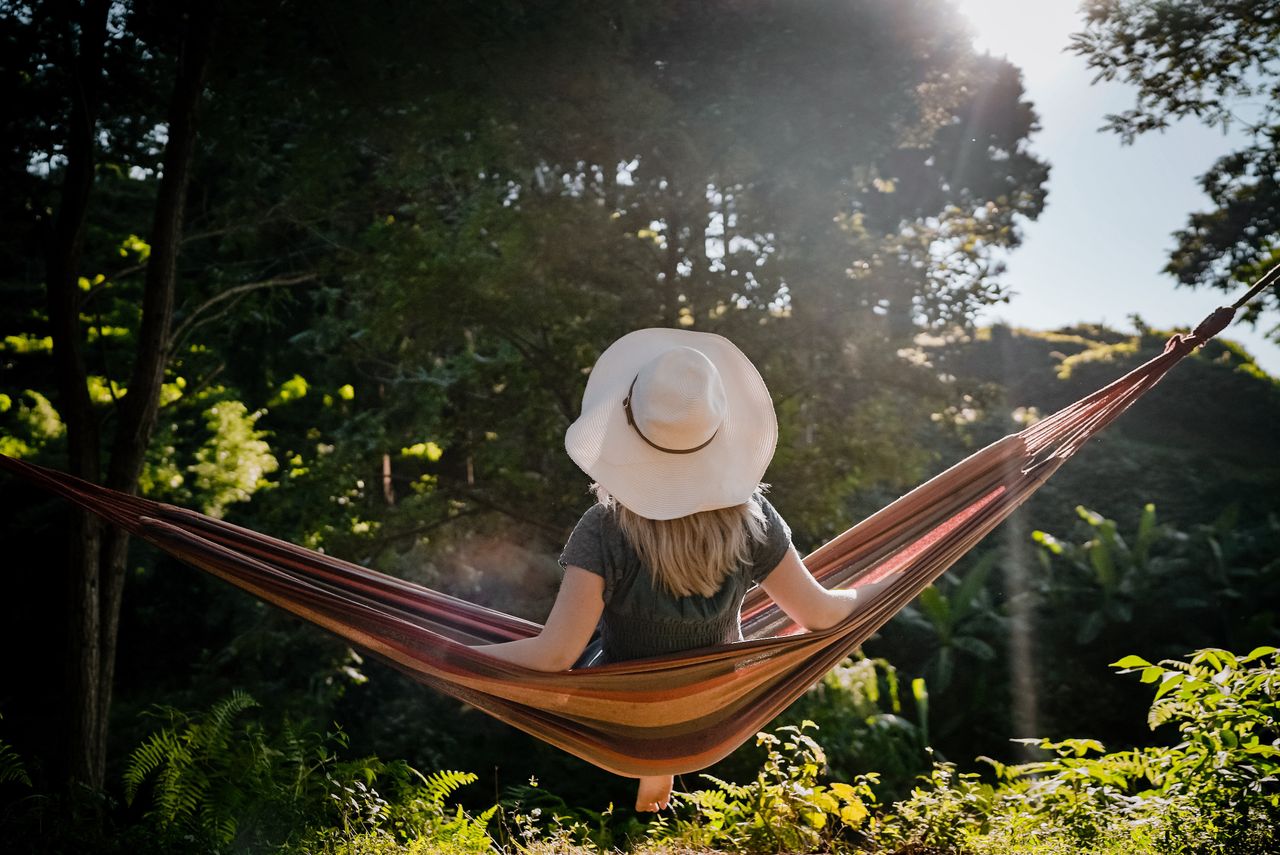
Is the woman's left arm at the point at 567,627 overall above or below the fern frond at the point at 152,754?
above

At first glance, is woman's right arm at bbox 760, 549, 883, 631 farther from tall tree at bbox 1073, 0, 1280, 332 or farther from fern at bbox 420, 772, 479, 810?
tall tree at bbox 1073, 0, 1280, 332

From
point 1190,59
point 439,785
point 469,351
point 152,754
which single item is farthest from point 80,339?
point 1190,59

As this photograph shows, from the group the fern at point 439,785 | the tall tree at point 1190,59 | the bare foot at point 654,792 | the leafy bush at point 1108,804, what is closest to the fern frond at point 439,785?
the fern at point 439,785

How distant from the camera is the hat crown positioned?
5.54 ft

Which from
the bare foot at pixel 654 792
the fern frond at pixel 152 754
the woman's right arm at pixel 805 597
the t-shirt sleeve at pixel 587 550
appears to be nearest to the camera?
the t-shirt sleeve at pixel 587 550

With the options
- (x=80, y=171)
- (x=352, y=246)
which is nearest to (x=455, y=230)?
(x=352, y=246)

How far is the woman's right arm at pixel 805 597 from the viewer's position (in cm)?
178

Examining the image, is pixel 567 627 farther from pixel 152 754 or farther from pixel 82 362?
pixel 82 362

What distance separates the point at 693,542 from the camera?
1.70 metres

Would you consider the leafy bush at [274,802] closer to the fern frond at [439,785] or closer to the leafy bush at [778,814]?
the fern frond at [439,785]

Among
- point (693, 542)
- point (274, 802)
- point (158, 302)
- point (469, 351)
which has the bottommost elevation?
point (274, 802)

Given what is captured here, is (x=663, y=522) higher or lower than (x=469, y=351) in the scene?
lower

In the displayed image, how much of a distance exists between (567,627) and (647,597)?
5.7 inches

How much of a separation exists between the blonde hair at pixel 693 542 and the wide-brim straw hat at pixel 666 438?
0.03 meters
